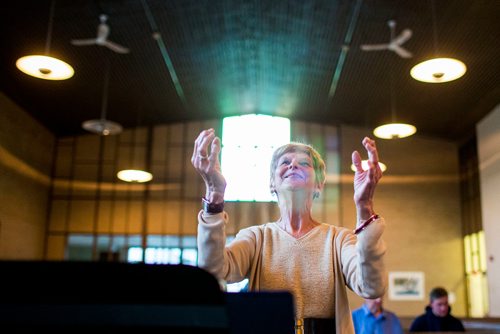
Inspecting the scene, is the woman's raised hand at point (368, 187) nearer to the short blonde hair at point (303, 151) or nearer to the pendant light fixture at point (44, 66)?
the short blonde hair at point (303, 151)

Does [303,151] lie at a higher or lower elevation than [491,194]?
lower

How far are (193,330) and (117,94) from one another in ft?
38.2

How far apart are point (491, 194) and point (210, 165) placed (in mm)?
11246

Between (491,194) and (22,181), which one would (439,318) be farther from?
(22,181)

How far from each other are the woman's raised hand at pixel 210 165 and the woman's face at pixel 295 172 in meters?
0.32

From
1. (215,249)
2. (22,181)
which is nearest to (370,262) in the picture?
(215,249)

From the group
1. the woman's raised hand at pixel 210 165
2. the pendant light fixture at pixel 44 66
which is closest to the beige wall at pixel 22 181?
the pendant light fixture at pixel 44 66

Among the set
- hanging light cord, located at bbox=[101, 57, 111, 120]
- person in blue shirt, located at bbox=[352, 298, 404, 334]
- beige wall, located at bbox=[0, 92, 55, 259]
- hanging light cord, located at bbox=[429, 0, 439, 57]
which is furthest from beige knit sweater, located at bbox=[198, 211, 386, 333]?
beige wall, located at bbox=[0, 92, 55, 259]

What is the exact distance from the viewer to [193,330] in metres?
0.78

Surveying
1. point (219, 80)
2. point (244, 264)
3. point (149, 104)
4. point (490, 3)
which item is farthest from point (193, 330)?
point (149, 104)

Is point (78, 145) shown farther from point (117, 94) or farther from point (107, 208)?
point (117, 94)

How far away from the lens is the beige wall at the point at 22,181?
38.0 ft

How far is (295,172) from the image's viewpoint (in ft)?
5.98

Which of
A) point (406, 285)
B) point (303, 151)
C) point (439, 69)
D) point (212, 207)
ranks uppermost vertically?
point (439, 69)
